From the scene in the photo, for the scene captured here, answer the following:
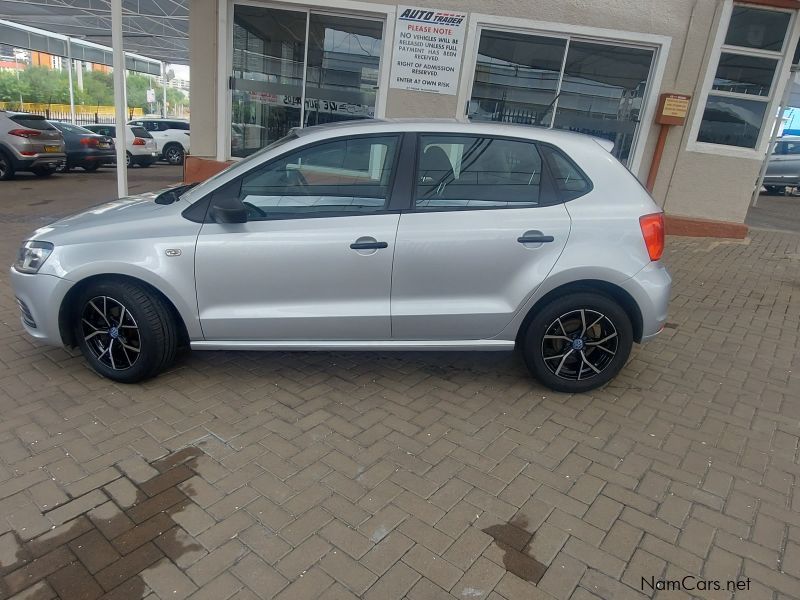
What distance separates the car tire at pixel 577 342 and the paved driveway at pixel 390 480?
16 cm

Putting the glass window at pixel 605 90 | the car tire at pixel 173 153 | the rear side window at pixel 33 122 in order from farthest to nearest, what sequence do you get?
the car tire at pixel 173 153 < the rear side window at pixel 33 122 < the glass window at pixel 605 90

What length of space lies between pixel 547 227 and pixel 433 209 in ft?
2.40

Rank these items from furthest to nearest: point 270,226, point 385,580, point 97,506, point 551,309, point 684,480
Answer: point 551,309
point 270,226
point 684,480
point 97,506
point 385,580

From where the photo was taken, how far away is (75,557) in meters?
2.19

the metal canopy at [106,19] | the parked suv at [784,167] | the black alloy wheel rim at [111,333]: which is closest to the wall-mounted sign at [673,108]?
the black alloy wheel rim at [111,333]

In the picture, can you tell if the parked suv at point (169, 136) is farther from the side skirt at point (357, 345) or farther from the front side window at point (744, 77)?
the side skirt at point (357, 345)

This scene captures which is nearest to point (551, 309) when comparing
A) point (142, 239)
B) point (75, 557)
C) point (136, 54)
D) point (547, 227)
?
point (547, 227)

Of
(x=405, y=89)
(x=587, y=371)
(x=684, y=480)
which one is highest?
(x=405, y=89)

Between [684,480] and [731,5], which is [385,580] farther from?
[731,5]

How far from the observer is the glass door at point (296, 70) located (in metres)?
8.20

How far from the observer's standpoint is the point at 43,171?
43.8ft

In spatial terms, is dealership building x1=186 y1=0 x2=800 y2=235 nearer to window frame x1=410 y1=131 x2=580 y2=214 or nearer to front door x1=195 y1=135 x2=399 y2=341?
window frame x1=410 y1=131 x2=580 y2=214

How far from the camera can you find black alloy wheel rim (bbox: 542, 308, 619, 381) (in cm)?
351

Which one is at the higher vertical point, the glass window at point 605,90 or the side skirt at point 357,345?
the glass window at point 605,90
